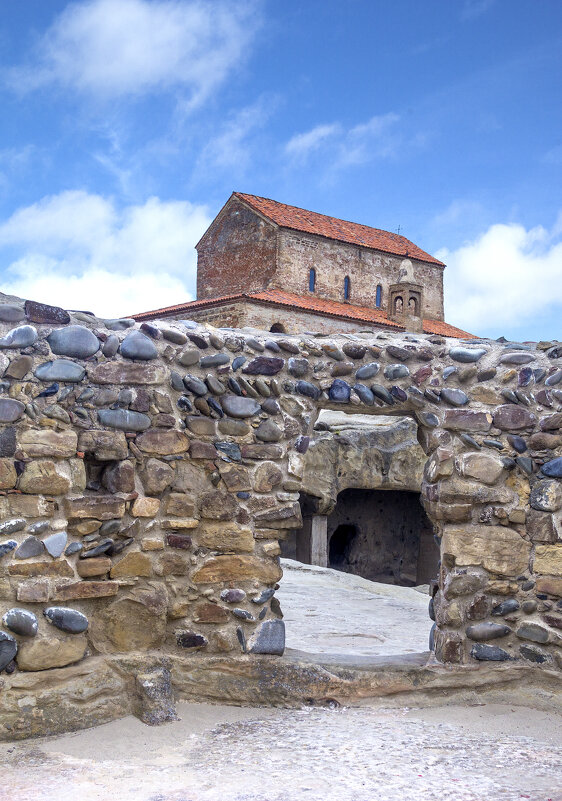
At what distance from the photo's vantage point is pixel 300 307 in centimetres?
2678

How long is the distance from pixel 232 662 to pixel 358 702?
68 centimetres

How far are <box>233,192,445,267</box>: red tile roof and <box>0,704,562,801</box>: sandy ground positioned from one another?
25604mm

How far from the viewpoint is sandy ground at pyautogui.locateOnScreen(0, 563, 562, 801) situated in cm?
293

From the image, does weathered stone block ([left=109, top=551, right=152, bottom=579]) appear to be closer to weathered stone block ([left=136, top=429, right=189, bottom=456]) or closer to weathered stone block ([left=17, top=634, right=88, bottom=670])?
weathered stone block ([left=17, top=634, right=88, bottom=670])

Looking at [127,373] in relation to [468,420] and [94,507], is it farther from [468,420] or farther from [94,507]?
[468,420]

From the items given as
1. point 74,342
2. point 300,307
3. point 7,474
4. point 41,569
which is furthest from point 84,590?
point 300,307

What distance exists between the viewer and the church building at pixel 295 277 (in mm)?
26875

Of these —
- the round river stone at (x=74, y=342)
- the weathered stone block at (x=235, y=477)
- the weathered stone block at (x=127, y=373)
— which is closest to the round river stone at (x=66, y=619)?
the weathered stone block at (x=235, y=477)

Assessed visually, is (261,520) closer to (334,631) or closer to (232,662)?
(232,662)

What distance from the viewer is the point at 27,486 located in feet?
11.8

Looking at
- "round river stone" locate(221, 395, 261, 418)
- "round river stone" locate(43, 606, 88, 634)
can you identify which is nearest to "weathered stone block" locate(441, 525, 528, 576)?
"round river stone" locate(221, 395, 261, 418)

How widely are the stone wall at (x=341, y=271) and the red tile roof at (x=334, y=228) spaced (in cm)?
27

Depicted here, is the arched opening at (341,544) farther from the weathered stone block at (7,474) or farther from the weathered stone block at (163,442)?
the weathered stone block at (7,474)

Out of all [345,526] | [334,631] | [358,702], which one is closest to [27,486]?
[358,702]
